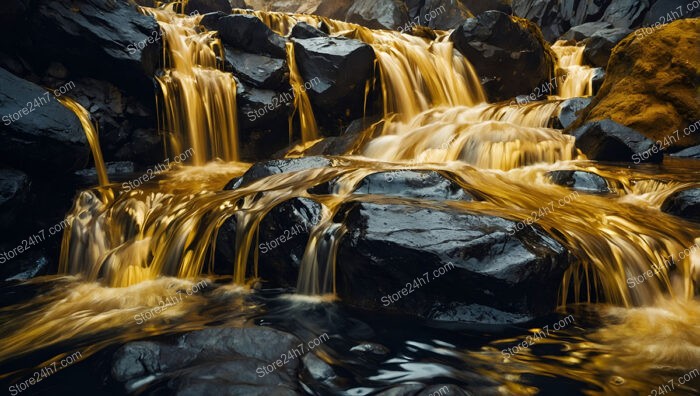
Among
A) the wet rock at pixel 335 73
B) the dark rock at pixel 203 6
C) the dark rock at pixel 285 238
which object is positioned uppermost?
the dark rock at pixel 203 6

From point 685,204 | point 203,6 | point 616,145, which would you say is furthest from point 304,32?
point 685,204

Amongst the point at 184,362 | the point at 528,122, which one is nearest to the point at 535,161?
the point at 528,122

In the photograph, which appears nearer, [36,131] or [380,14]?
[36,131]

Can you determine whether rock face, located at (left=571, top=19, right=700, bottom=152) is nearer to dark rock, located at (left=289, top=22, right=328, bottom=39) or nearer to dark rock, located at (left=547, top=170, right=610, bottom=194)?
dark rock, located at (left=547, top=170, right=610, bottom=194)

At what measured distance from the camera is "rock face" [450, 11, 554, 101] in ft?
40.8

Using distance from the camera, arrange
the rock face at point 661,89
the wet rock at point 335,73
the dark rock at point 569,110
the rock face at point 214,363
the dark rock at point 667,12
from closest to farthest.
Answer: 1. the rock face at point 214,363
2. the rock face at point 661,89
3. the dark rock at point 569,110
4. the wet rock at point 335,73
5. the dark rock at point 667,12

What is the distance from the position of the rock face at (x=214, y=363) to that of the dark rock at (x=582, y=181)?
4864 mm

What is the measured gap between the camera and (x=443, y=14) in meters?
23.0

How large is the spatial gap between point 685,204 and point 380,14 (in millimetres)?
20601

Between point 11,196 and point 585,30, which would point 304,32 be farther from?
point 585,30

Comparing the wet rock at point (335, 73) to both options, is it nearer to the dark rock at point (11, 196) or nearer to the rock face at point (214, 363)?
the dark rock at point (11, 196)

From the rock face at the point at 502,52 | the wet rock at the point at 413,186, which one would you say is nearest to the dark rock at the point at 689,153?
the rock face at the point at 502,52

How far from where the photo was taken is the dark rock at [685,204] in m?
5.25

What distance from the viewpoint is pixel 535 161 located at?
7887 millimetres
